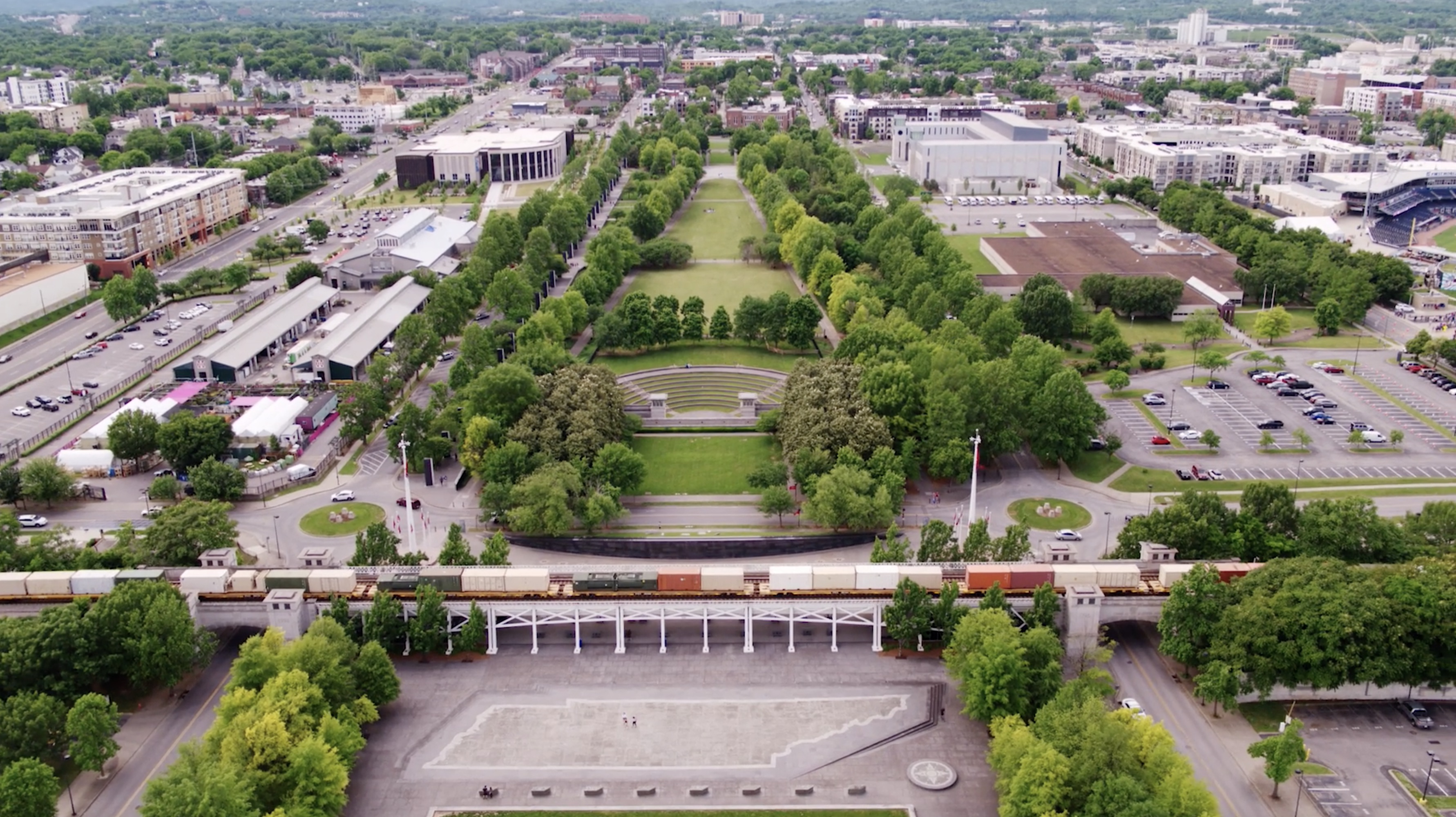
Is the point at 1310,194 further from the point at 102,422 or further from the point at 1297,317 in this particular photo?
the point at 102,422

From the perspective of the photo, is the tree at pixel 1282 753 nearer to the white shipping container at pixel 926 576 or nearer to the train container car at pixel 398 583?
the white shipping container at pixel 926 576

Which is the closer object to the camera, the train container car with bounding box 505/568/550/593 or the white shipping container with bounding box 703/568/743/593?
the train container car with bounding box 505/568/550/593

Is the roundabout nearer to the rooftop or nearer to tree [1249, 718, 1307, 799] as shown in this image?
tree [1249, 718, 1307, 799]

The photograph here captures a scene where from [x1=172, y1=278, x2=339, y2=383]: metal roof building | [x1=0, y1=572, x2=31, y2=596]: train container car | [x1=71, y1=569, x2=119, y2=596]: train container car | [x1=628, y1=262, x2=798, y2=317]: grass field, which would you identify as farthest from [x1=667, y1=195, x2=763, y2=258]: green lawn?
[x1=0, y1=572, x2=31, y2=596]: train container car

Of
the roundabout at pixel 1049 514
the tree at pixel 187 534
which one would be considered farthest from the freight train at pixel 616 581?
the roundabout at pixel 1049 514

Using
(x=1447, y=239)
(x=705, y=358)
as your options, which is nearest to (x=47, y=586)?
(x=705, y=358)

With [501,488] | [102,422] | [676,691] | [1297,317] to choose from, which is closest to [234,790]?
[676,691]
